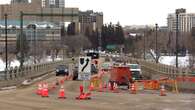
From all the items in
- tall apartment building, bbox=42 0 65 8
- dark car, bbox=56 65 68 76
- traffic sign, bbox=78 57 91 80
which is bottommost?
dark car, bbox=56 65 68 76

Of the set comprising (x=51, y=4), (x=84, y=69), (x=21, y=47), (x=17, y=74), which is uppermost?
(x=51, y=4)

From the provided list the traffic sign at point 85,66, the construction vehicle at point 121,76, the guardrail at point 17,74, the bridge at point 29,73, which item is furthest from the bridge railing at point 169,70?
the traffic sign at point 85,66

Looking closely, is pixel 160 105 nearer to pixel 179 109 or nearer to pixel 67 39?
pixel 179 109

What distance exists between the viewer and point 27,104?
2769 cm

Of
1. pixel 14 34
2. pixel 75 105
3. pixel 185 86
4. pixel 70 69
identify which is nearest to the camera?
pixel 75 105

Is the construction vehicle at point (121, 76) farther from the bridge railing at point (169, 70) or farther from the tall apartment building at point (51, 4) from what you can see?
the tall apartment building at point (51, 4)

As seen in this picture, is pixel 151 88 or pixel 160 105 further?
pixel 151 88

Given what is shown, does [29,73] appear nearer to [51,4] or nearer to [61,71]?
[61,71]

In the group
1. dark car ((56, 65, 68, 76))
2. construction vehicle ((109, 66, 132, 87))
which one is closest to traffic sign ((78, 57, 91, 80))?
construction vehicle ((109, 66, 132, 87))

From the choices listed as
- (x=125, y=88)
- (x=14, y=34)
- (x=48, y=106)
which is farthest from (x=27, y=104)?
(x=14, y=34)

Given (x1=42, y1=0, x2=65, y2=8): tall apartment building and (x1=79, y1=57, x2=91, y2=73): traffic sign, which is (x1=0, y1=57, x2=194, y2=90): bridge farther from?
(x1=42, y1=0, x2=65, y2=8): tall apartment building

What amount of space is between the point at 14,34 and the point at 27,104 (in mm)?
126509

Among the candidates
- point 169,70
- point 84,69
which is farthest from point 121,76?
point 84,69

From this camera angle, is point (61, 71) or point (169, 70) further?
point (61, 71)
